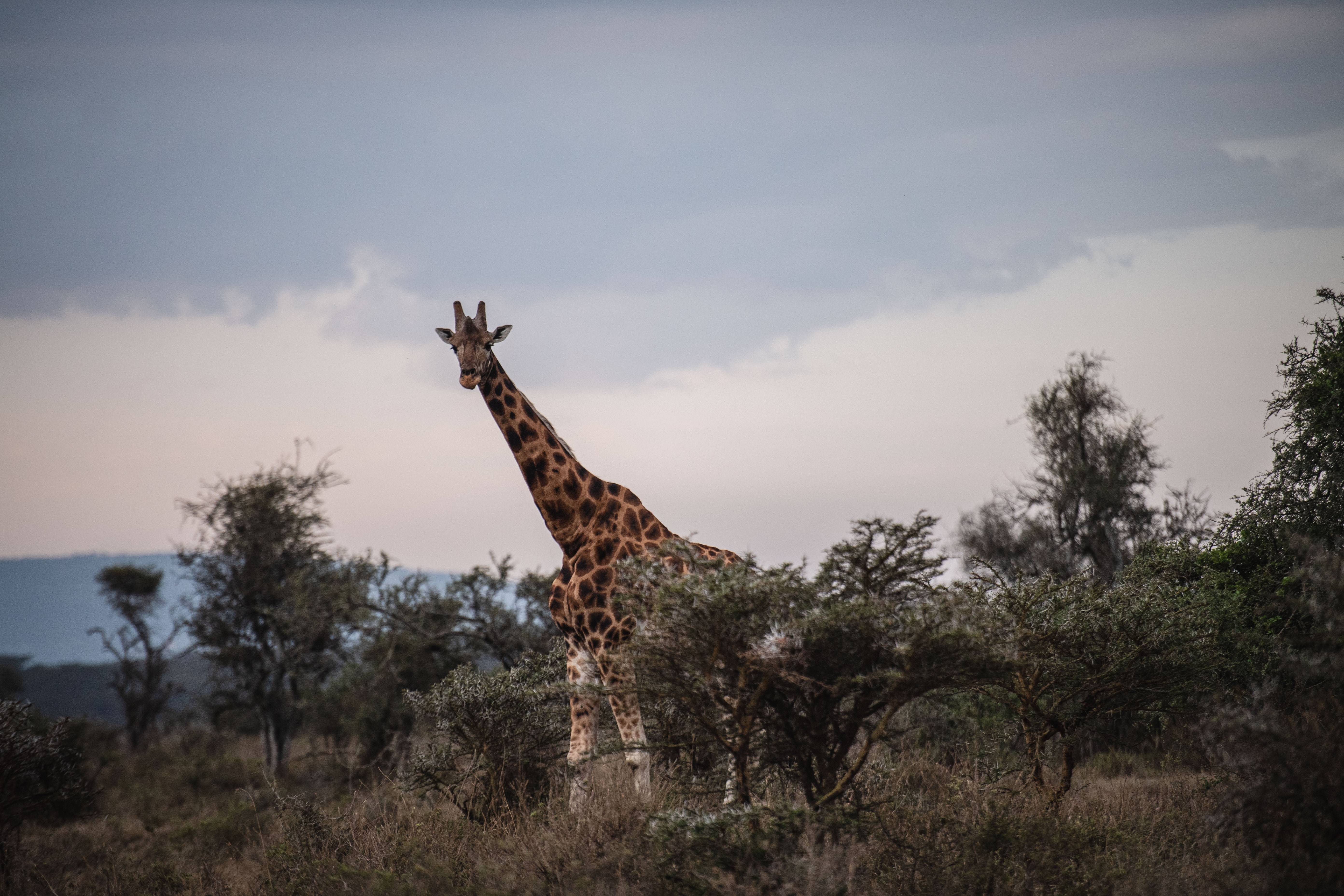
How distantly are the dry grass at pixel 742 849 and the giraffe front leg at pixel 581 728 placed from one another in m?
0.23

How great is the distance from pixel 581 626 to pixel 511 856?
2.21 metres

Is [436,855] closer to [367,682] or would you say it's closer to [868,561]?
[868,561]

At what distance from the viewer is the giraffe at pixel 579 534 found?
28.1 ft

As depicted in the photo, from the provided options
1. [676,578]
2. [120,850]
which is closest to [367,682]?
[120,850]

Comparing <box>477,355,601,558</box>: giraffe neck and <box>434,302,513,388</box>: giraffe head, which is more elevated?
<box>434,302,513,388</box>: giraffe head

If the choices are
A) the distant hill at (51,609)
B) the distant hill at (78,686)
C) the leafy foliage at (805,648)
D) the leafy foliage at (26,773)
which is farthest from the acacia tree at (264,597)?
the distant hill at (51,609)

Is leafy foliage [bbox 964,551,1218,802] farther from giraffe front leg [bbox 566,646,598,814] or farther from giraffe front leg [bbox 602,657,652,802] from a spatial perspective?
giraffe front leg [bbox 566,646,598,814]

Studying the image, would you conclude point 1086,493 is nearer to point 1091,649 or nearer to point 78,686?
point 1091,649

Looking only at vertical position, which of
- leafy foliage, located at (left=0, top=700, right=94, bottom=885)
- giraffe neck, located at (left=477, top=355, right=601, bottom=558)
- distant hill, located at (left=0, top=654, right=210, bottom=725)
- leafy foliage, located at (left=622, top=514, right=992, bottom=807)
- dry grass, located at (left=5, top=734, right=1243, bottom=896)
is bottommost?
distant hill, located at (left=0, top=654, right=210, bottom=725)

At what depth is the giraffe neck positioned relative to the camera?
9555mm

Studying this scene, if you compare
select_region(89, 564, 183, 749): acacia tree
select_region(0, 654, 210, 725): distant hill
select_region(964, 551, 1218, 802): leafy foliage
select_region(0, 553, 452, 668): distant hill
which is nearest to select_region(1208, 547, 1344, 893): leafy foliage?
select_region(964, 551, 1218, 802): leafy foliage

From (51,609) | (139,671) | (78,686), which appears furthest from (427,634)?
(51,609)

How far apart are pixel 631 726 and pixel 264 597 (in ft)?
52.6

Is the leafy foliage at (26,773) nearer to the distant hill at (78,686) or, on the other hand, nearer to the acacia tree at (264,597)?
the acacia tree at (264,597)
